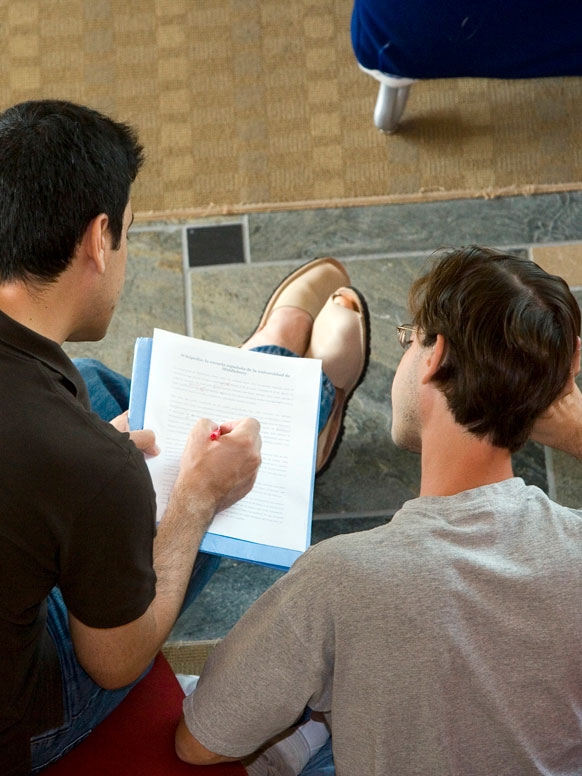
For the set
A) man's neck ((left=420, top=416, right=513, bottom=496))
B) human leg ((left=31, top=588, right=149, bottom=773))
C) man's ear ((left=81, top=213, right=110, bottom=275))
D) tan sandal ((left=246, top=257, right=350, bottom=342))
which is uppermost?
man's ear ((left=81, top=213, right=110, bottom=275))

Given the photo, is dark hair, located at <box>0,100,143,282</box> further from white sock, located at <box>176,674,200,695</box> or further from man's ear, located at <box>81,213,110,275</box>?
white sock, located at <box>176,674,200,695</box>

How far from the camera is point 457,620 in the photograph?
2.73ft

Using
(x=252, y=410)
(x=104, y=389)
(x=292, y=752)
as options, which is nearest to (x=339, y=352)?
(x=252, y=410)

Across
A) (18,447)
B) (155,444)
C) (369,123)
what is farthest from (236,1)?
(18,447)

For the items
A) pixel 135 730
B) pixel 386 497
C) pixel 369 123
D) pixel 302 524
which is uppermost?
pixel 369 123

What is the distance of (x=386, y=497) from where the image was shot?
1636mm

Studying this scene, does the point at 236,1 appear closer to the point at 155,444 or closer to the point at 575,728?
the point at 155,444

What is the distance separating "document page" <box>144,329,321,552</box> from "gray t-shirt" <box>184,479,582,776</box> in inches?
10.7

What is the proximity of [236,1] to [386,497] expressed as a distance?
3.92ft

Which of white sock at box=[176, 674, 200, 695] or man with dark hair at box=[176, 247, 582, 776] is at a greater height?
man with dark hair at box=[176, 247, 582, 776]

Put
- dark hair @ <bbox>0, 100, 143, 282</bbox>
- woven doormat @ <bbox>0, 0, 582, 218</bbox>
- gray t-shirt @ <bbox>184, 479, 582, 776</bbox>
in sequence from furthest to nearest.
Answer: woven doormat @ <bbox>0, 0, 582, 218</bbox>
dark hair @ <bbox>0, 100, 143, 282</bbox>
gray t-shirt @ <bbox>184, 479, 582, 776</bbox>

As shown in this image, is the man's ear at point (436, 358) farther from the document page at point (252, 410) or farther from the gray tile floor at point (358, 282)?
the gray tile floor at point (358, 282)

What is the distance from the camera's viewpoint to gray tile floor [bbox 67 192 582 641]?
1.64 meters

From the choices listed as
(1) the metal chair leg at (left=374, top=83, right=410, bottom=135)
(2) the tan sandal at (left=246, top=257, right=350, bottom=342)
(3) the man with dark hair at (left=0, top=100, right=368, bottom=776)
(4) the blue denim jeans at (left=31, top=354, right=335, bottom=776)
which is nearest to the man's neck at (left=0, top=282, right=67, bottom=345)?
(3) the man with dark hair at (left=0, top=100, right=368, bottom=776)
